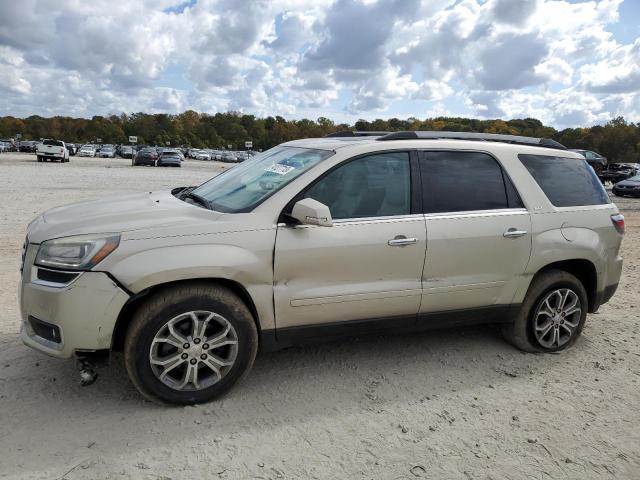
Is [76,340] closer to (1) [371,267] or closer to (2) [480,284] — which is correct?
(1) [371,267]

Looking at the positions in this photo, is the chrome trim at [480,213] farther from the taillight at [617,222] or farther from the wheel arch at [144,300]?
the wheel arch at [144,300]

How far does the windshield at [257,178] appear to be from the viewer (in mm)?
3660

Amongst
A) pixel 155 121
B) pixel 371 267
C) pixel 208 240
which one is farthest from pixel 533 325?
pixel 155 121

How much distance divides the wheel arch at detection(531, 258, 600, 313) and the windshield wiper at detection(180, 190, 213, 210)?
2805mm

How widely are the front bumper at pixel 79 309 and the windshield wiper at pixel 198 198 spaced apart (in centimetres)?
97

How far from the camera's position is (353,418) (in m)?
3.30

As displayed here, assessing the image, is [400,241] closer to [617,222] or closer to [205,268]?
[205,268]

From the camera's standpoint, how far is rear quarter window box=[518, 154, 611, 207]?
14.4ft

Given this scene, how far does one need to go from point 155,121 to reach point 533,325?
462 ft

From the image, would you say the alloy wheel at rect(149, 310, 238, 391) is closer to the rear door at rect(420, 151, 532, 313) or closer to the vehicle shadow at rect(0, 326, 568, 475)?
the vehicle shadow at rect(0, 326, 568, 475)

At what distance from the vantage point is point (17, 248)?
7.61 meters

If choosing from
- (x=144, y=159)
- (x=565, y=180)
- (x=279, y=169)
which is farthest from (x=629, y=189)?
(x=144, y=159)

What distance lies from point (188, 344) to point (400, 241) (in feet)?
5.16

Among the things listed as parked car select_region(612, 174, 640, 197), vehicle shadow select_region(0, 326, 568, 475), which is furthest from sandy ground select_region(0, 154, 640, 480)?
parked car select_region(612, 174, 640, 197)
